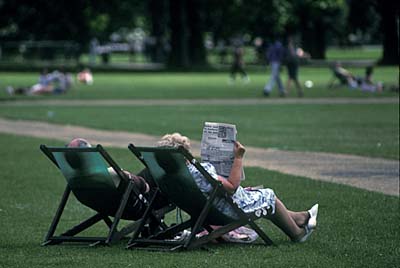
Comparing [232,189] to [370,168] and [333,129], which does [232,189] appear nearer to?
[370,168]

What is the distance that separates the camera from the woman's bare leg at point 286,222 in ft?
33.6

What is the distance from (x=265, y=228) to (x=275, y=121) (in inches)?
653

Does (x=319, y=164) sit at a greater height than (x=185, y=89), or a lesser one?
greater

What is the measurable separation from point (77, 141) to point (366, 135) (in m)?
14.0

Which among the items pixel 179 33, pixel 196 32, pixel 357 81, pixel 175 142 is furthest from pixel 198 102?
pixel 196 32

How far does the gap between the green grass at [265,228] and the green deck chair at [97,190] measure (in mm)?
150

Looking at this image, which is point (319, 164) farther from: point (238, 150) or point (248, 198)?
point (238, 150)

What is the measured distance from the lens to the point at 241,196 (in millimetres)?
10125

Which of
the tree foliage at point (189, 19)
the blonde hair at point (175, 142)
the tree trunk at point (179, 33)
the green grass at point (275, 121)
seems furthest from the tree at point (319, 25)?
the blonde hair at point (175, 142)

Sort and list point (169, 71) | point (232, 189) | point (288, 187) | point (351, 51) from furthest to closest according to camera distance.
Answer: point (351, 51), point (169, 71), point (288, 187), point (232, 189)

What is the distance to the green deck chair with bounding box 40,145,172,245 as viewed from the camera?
1003cm

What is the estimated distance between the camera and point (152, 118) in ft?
95.4

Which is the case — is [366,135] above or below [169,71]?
above

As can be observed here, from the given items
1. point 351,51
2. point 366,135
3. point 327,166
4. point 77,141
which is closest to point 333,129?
point 366,135
